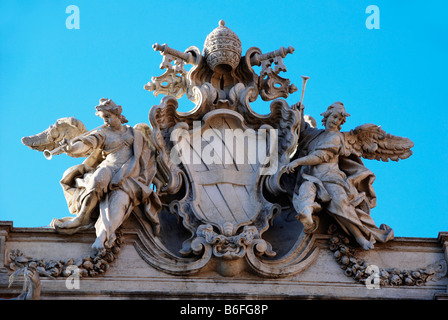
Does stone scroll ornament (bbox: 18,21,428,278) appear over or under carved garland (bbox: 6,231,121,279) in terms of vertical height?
over

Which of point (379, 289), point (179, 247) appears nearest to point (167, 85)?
point (179, 247)

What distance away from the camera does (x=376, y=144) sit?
62.5 feet

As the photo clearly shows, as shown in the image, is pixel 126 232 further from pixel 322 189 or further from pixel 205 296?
pixel 322 189

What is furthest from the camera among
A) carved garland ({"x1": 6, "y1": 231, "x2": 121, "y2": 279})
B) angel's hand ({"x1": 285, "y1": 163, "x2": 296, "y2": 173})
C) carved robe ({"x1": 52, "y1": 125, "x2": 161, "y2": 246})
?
angel's hand ({"x1": 285, "y1": 163, "x2": 296, "y2": 173})

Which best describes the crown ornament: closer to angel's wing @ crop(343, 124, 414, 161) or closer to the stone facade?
angel's wing @ crop(343, 124, 414, 161)

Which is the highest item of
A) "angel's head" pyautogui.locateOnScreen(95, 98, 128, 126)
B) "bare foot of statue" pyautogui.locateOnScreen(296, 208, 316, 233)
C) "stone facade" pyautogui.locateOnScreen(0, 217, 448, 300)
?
"angel's head" pyautogui.locateOnScreen(95, 98, 128, 126)

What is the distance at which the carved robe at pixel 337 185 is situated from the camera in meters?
18.0

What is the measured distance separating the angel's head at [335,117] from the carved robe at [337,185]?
105 mm

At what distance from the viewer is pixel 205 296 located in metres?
17.2

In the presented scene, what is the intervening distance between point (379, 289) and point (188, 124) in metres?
3.58

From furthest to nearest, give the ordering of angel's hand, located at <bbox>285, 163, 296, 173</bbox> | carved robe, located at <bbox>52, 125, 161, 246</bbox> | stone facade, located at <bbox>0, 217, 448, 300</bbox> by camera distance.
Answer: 1. angel's hand, located at <bbox>285, 163, 296, 173</bbox>
2. carved robe, located at <bbox>52, 125, 161, 246</bbox>
3. stone facade, located at <bbox>0, 217, 448, 300</bbox>

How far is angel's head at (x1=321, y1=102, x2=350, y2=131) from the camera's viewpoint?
1872cm

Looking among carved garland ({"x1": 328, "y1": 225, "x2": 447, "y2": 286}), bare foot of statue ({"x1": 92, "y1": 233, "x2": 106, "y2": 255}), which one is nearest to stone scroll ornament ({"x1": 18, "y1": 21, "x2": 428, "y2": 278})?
bare foot of statue ({"x1": 92, "y1": 233, "x2": 106, "y2": 255})

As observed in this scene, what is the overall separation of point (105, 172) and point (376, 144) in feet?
12.8
